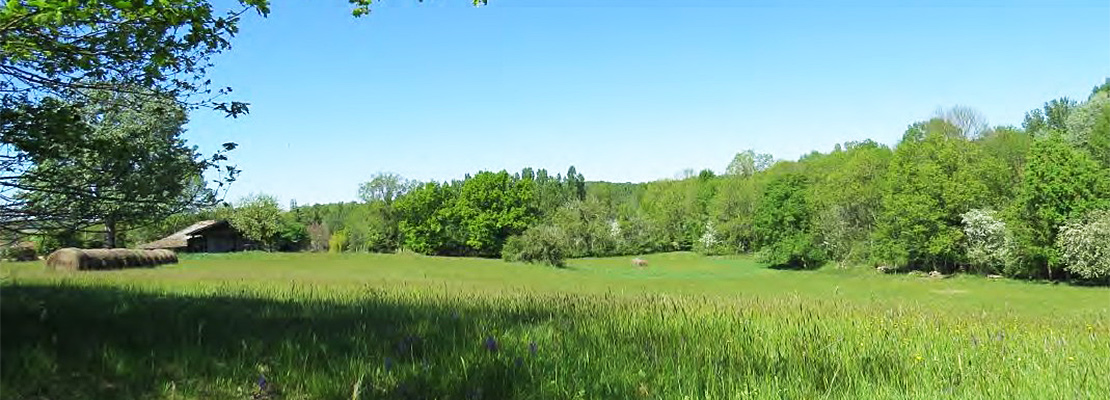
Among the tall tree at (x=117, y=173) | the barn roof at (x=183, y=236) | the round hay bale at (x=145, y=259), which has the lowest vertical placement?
the round hay bale at (x=145, y=259)

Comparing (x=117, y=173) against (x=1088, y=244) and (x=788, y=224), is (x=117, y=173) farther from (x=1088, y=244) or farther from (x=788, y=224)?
(x=788, y=224)

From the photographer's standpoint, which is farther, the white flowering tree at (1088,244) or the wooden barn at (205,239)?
the wooden barn at (205,239)

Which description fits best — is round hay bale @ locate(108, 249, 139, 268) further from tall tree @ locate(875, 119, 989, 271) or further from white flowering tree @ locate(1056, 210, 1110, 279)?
tall tree @ locate(875, 119, 989, 271)

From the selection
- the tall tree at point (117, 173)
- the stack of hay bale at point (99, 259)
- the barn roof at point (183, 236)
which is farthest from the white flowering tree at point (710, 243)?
the tall tree at point (117, 173)

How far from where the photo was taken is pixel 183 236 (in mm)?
92438

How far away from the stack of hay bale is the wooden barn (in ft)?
145

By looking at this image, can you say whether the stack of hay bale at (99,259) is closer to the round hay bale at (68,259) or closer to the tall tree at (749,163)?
the round hay bale at (68,259)

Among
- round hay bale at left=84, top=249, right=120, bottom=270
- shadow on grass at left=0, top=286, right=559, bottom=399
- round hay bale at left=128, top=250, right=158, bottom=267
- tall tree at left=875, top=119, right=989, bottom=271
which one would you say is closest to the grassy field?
shadow on grass at left=0, top=286, right=559, bottom=399

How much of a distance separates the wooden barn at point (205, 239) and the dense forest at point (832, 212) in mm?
4151

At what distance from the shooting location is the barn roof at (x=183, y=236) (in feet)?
298

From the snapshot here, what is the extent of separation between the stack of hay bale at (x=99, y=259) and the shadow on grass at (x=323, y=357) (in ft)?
103

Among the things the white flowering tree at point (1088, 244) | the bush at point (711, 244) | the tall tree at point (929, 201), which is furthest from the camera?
the bush at point (711, 244)

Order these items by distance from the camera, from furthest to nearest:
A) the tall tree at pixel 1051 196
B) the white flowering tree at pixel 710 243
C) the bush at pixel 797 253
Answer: the white flowering tree at pixel 710 243 → the bush at pixel 797 253 → the tall tree at pixel 1051 196

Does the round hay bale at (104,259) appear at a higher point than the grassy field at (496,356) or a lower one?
higher
